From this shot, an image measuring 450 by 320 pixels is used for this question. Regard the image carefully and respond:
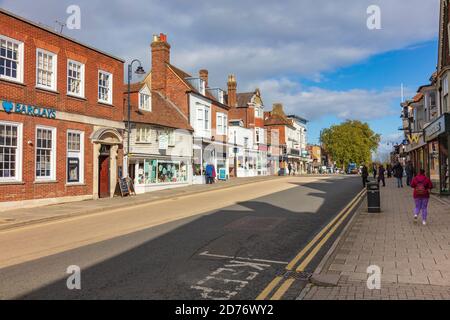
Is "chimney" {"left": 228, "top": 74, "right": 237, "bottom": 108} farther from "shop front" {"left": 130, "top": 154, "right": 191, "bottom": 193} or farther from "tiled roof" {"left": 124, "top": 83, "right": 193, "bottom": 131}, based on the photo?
"shop front" {"left": 130, "top": 154, "right": 191, "bottom": 193}

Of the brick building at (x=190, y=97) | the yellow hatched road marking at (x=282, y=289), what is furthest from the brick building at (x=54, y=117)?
the yellow hatched road marking at (x=282, y=289)

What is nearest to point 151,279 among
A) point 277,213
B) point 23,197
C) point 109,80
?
point 277,213

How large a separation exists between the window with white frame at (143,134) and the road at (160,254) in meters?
11.2

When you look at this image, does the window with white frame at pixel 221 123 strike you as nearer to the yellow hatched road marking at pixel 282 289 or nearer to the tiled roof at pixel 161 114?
the tiled roof at pixel 161 114

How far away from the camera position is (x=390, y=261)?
7.21m

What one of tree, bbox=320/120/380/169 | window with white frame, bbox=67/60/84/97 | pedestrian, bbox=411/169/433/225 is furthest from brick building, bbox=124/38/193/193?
tree, bbox=320/120/380/169

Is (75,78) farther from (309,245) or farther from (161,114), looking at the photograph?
(309,245)

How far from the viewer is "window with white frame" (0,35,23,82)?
1565 cm

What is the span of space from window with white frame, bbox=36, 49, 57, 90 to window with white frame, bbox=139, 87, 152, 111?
8.68 meters

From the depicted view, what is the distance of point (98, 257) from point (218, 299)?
3.43 meters

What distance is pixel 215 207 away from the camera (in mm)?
16453

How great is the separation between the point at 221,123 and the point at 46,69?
942 inches

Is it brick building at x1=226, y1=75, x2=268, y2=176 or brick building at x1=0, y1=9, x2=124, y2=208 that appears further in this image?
brick building at x1=226, y1=75, x2=268, y2=176

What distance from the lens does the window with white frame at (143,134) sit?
81.2 feet
